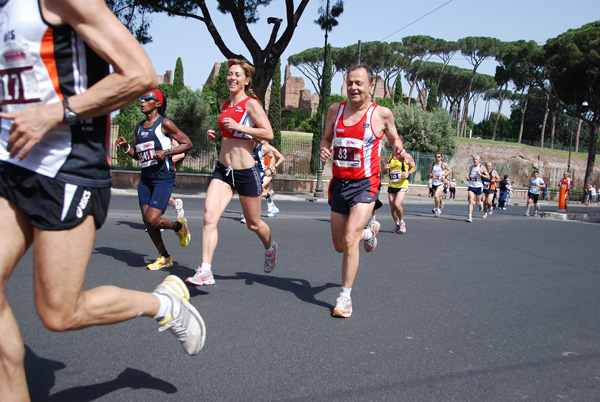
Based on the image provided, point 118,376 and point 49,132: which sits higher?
point 49,132

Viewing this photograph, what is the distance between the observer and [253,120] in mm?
4863

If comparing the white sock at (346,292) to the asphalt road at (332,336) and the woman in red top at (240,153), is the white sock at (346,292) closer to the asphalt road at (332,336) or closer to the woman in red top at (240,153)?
the asphalt road at (332,336)

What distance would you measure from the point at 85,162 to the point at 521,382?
9.05 feet

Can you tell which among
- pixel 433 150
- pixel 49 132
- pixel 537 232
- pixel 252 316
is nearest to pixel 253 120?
pixel 252 316

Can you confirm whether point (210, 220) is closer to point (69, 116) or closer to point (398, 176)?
point (69, 116)

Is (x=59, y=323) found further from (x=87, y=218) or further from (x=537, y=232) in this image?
(x=537, y=232)

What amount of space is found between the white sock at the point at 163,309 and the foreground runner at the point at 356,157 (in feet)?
7.05

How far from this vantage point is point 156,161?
5.61 m

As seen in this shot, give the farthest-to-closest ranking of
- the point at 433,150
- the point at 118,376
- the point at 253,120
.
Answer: the point at 433,150, the point at 253,120, the point at 118,376

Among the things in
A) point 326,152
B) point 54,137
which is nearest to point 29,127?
point 54,137

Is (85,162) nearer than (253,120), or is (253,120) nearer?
(85,162)

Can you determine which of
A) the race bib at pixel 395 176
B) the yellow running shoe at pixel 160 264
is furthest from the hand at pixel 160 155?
the race bib at pixel 395 176

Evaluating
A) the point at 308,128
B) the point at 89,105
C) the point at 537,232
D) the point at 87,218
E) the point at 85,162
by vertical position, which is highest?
the point at 308,128

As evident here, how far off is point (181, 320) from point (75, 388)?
69 centimetres
